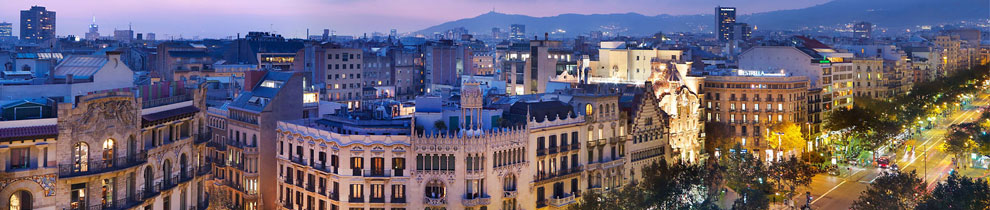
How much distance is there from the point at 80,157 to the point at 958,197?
2591 inches

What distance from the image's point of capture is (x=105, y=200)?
171 ft

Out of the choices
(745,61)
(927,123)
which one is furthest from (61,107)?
(927,123)

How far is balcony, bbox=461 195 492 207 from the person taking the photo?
7675cm

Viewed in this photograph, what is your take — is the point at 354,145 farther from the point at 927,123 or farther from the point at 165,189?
the point at 927,123

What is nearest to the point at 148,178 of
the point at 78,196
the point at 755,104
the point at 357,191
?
the point at 78,196

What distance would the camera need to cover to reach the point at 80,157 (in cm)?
4984

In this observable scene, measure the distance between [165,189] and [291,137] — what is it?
1035 inches

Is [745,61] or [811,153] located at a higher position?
[745,61]

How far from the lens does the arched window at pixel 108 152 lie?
51.4 meters

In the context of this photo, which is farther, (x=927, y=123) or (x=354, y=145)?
(x=927, y=123)

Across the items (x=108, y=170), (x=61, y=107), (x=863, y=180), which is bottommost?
(x=863, y=180)

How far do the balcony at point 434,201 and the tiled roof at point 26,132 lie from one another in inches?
1356

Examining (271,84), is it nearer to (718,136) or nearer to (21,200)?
(21,200)

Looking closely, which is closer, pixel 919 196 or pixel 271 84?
pixel 919 196
